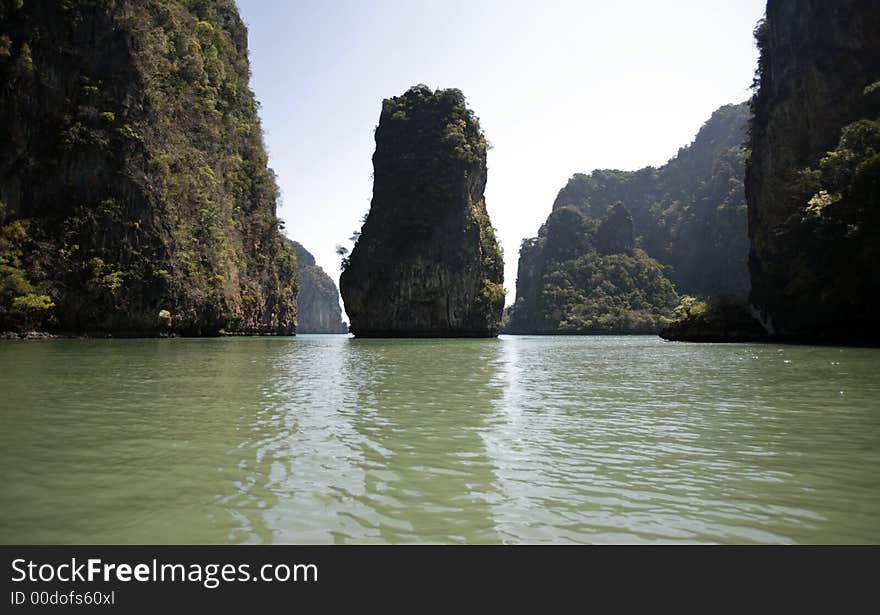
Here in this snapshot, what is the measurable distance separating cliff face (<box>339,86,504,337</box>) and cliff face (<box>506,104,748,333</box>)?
4750cm

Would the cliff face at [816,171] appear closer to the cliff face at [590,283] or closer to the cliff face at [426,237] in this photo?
the cliff face at [426,237]

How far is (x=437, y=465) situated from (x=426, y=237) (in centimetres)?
6258

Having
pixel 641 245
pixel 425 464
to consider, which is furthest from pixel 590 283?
pixel 425 464

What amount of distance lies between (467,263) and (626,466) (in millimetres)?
62508

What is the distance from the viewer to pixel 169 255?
4506 cm

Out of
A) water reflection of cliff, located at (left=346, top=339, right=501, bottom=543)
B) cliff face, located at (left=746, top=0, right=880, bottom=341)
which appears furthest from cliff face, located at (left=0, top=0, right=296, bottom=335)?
cliff face, located at (left=746, top=0, right=880, bottom=341)

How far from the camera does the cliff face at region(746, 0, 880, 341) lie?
94.5 ft

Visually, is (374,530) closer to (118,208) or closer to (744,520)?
(744,520)

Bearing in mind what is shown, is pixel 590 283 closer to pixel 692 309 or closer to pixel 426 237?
pixel 426 237

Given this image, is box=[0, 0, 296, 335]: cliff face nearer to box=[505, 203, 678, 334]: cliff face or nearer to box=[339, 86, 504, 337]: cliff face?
box=[339, 86, 504, 337]: cliff face

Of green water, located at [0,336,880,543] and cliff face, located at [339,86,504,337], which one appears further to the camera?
cliff face, located at [339,86,504,337]

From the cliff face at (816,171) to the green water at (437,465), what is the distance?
20700 millimetres

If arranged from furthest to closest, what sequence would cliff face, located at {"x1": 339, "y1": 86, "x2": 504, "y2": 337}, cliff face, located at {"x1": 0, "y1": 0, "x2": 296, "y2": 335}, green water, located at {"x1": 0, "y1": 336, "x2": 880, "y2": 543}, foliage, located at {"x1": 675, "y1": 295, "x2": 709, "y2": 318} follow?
cliff face, located at {"x1": 339, "y1": 86, "x2": 504, "y2": 337}, foliage, located at {"x1": 675, "y1": 295, "x2": 709, "y2": 318}, cliff face, located at {"x1": 0, "y1": 0, "x2": 296, "y2": 335}, green water, located at {"x1": 0, "y1": 336, "x2": 880, "y2": 543}
